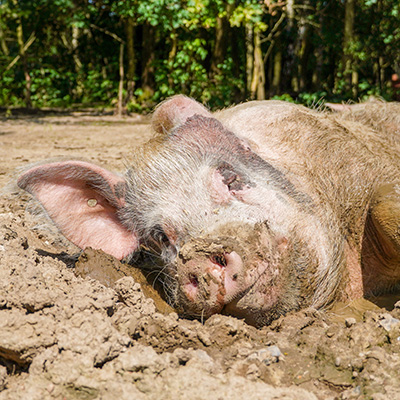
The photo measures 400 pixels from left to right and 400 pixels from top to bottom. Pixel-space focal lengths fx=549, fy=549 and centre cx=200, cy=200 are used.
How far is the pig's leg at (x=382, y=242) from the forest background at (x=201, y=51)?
6.39m

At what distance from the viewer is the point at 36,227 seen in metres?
3.65

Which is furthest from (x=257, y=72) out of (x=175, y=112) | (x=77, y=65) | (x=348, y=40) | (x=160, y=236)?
(x=160, y=236)

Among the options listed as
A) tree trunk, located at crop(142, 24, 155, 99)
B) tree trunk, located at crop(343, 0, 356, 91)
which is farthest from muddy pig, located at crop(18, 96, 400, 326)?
tree trunk, located at crop(142, 24, 155, 99)

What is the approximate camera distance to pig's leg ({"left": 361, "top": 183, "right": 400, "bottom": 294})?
124 inches

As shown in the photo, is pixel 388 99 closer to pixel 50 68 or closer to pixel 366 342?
pixel 366 342

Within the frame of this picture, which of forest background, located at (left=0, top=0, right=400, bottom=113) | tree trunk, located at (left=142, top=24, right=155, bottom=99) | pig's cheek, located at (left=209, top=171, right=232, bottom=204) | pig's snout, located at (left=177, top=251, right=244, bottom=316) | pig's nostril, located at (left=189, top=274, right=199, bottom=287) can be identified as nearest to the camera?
pig's snout, located at (left=177, top=251, right=244, bottom=316)

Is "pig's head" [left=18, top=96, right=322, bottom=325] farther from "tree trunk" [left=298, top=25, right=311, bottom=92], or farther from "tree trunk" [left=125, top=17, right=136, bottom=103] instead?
"tree trunk" [left=298, top=25, right=311, bottom=92]

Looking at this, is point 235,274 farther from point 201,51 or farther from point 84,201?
point 201,51

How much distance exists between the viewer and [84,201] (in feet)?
11.8

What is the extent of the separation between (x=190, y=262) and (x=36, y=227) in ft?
4.65

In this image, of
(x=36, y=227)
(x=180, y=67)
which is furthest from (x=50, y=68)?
(x=36, y=227)

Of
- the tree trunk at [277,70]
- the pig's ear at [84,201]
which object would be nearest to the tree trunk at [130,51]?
the tree trunk at [277,70]

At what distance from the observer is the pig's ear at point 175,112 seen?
3.71m

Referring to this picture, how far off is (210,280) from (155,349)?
0.43m
